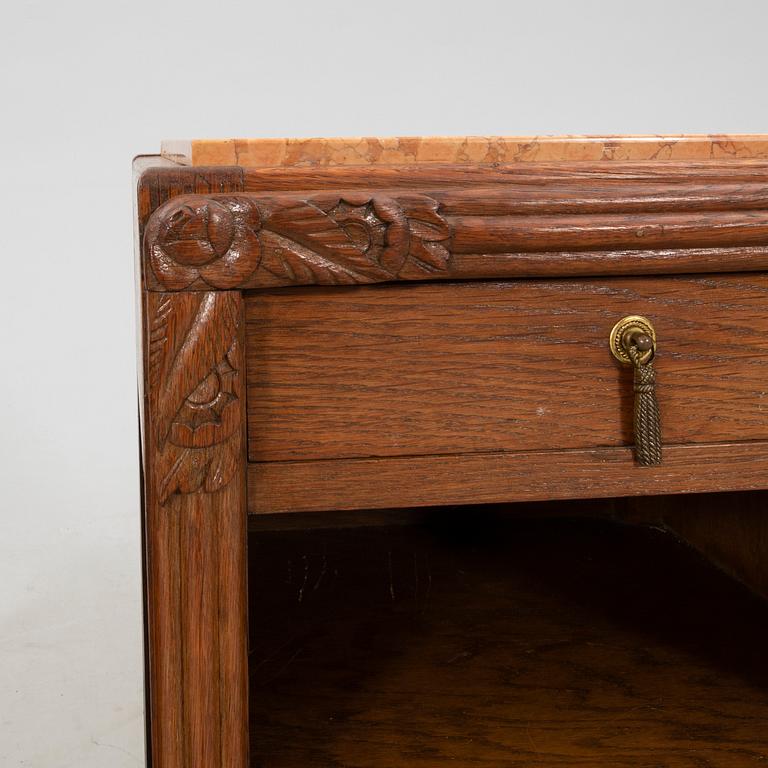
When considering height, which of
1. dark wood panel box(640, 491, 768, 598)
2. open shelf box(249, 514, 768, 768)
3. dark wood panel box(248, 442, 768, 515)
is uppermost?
dark wood panel box(248, 442, 768, 515)

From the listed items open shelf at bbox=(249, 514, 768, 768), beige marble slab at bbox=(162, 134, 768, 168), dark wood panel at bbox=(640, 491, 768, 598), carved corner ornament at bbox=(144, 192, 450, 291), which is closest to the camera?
carved corner ornament at bbox=(144, 192, 450, 291)

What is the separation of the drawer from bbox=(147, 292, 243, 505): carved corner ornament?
0.02 m

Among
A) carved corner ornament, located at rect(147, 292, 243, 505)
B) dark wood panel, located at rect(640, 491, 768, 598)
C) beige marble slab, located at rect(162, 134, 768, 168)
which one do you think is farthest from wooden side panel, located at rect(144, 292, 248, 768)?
dark wood panel, located at rect(640, 491, 768, 598)

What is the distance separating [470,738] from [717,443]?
31cm

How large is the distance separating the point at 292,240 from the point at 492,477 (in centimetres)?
19

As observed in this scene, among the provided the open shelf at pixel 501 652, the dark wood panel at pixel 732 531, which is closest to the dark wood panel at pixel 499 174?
the open shelf at pixel 501 652

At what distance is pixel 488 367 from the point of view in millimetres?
767

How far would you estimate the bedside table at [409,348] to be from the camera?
0.73 metres

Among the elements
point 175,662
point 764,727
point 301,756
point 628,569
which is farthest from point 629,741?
point 628,569

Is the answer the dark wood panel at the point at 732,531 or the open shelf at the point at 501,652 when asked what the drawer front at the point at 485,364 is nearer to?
the open shelf at the point at 501,652

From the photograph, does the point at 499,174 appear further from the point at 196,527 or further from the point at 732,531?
the point at 732,531

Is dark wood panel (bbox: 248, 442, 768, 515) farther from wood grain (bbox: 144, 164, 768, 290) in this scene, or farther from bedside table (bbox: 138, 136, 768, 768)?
wood grain (bbox: 144, 164, 768, 290)

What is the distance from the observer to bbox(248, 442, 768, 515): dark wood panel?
0.76 metres

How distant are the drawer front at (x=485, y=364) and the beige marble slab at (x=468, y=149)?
0.12 metres
